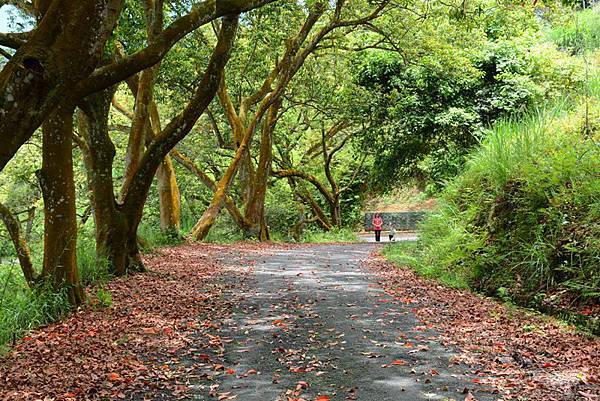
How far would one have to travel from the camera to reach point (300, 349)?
609 centimetres

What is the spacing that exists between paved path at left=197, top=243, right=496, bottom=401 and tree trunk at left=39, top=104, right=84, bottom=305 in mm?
2297

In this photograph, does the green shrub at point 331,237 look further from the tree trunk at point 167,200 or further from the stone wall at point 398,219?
the stone wall at point 398,219

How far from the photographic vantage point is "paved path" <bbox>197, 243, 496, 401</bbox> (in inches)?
191

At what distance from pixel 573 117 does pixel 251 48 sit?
12.4 metres

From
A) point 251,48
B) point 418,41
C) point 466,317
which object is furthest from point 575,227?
point 251,48

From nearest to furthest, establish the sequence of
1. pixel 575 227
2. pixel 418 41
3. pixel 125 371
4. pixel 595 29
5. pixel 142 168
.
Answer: pixel 125 371 < pixel 575 227 < pixel 142 168 < pixel 595 29 < pixel 418 41

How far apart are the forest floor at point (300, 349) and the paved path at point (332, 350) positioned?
2 centimetres

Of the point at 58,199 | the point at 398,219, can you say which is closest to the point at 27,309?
the point at 58,199

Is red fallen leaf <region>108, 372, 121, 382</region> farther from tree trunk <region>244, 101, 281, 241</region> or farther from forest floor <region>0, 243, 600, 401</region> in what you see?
tree trunk <region>244, 101, 281, 241</region>

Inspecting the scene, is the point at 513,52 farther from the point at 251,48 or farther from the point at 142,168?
the point at 142,168

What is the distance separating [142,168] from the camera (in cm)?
1021

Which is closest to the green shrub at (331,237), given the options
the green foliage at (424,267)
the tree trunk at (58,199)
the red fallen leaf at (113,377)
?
the green foliage at (424,267)

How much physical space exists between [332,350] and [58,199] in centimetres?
404

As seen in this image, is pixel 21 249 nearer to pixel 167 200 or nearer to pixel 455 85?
pixel 167 200
